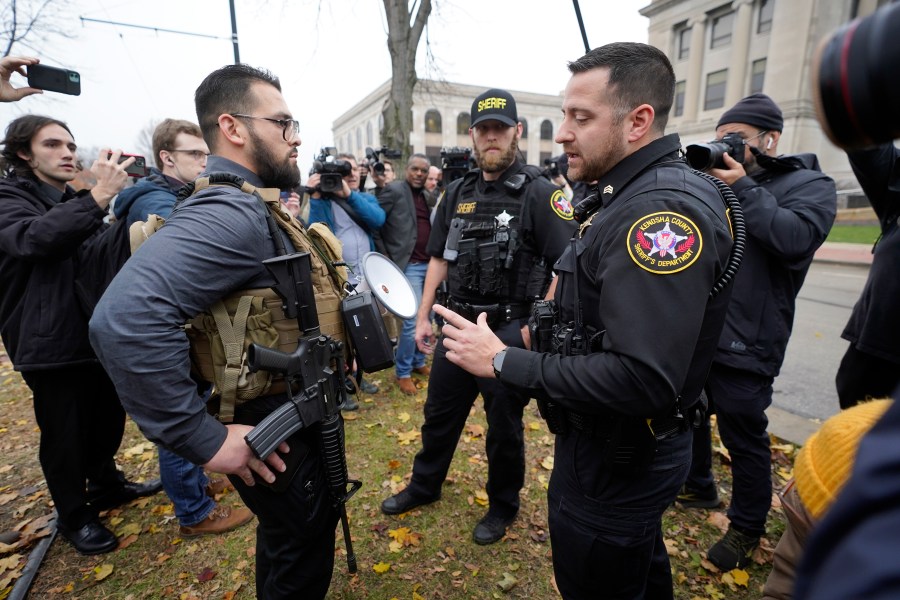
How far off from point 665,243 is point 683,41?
129 feet

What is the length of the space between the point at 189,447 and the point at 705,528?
304cm

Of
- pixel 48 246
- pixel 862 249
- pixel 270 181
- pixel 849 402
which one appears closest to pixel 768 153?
pixel 849 402

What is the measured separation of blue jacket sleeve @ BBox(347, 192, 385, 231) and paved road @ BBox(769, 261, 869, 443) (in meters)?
4.00

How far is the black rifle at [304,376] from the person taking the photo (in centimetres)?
159

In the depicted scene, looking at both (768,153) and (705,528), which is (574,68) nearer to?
(768,153)

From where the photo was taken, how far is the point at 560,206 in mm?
2854

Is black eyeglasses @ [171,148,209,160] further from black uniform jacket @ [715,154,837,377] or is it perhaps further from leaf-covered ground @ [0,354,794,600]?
black uniform jacket @ [715,154,837,377]

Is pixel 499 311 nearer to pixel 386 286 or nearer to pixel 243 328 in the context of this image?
pixel 386 286

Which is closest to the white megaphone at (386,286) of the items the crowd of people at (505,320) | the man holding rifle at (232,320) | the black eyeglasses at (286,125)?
the crowd of people at (505,320)

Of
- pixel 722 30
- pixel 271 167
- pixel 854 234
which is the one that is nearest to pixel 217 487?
pixel 271 167

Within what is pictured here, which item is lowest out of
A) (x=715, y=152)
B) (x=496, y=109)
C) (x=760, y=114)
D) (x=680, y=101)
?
(x=715, y=152)

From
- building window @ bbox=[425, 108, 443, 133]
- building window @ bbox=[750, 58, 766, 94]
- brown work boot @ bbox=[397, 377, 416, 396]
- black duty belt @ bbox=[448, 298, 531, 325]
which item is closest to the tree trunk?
brown work boot @ bbox=[397, 377, 416, 396]

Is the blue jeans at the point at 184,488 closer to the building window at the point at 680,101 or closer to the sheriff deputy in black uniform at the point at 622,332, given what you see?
the sheriff deputy in black uniform at the point at 622,332

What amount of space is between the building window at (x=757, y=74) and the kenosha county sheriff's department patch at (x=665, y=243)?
113ft
